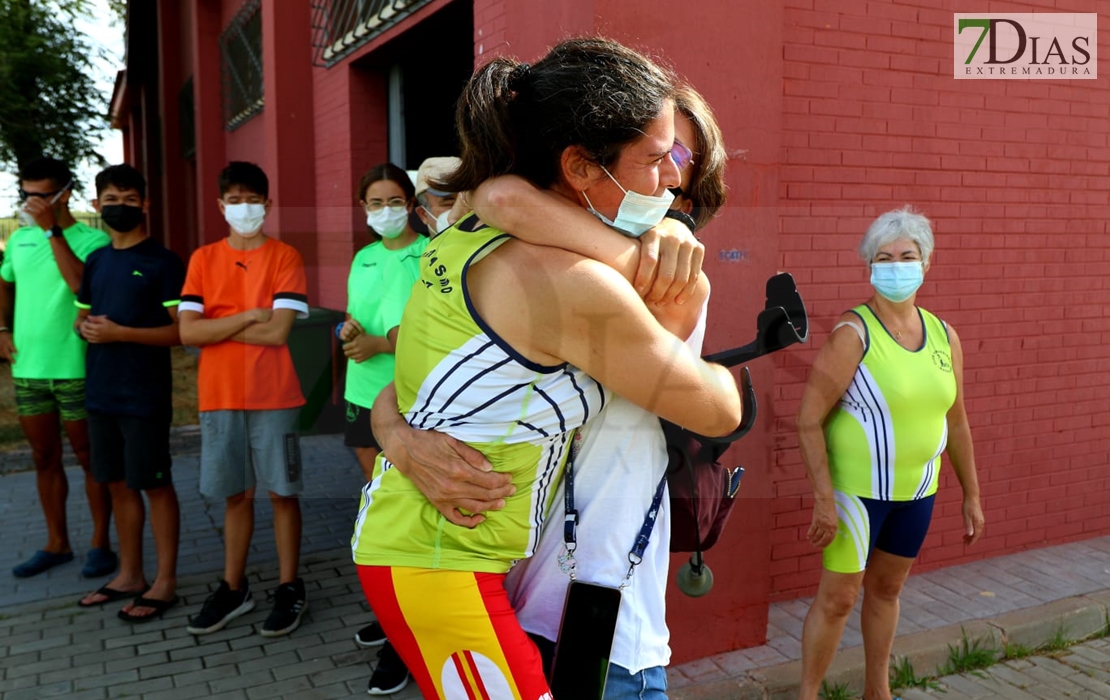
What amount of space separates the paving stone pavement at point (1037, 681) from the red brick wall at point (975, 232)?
0.84m

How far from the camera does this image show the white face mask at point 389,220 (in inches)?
173

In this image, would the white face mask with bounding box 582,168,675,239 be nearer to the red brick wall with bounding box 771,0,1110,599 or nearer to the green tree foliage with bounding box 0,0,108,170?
the red brick wall with bounding box 771,0,1110,599

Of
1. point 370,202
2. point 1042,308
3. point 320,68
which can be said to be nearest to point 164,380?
point 370,202

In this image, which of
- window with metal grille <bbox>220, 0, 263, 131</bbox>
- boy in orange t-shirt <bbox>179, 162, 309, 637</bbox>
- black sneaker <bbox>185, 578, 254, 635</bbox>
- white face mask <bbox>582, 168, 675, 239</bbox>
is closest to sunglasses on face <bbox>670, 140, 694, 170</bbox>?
white face mask <bbox>582, 168, 675, 239</bbox>

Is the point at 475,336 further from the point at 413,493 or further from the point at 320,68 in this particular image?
the point at 320,68

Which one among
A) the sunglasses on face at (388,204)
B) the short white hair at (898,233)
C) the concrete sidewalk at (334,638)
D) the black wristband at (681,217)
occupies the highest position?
the sunglasses on face at (388,204)

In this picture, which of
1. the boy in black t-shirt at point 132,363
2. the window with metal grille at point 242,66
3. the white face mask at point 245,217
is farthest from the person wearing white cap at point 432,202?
the window with metal grille at point 242,66

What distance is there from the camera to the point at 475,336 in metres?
1.67

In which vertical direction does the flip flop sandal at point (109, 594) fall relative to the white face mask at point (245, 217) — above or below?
below

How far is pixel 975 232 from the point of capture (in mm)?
5023

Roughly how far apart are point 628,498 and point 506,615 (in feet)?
1.05

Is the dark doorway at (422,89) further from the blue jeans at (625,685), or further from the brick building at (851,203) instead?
the blue jeans at (625,685)

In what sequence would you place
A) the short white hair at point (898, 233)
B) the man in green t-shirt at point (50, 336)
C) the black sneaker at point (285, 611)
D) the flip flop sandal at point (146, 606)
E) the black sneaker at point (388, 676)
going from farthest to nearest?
the man in green t-shirt at point (50, 336) < the flip flop sandal at point (146, 606) < the black sneaker at point (285, 611) < the black sneaker at point (388, 676) < the short white hair at point (898, 233)

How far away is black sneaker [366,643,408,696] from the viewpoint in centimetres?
383
